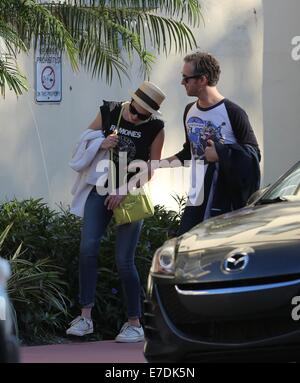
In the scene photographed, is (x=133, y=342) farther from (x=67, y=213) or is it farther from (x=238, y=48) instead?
(x=238, y=48)

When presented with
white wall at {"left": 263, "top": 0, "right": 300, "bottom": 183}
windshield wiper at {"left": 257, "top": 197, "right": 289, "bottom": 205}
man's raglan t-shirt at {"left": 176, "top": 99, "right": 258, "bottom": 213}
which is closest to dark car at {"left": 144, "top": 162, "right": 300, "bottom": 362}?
windshield wiper at {"left": 257, "top": 197, "right": 289, "bottom": 205}

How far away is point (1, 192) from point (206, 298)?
593 centimetres

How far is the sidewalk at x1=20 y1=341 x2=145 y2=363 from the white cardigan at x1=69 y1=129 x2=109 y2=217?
106 cm

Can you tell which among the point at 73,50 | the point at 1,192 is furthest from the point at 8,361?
the point at 1,192

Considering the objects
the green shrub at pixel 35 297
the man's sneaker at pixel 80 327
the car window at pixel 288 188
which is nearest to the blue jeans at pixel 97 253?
the man's sneaker at pixel 80 327

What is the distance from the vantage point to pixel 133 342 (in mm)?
7895

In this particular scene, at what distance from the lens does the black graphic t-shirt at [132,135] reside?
26.0ft

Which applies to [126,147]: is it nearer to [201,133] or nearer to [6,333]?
[201,133]

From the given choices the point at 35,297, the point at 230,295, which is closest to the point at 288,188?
the point at 230,295

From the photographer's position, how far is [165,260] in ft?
18.9

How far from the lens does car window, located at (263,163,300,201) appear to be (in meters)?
6.34

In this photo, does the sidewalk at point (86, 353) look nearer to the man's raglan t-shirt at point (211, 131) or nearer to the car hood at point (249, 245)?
the man's raglan t-shirt at point (211, 131)

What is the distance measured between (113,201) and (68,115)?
11.9ft
